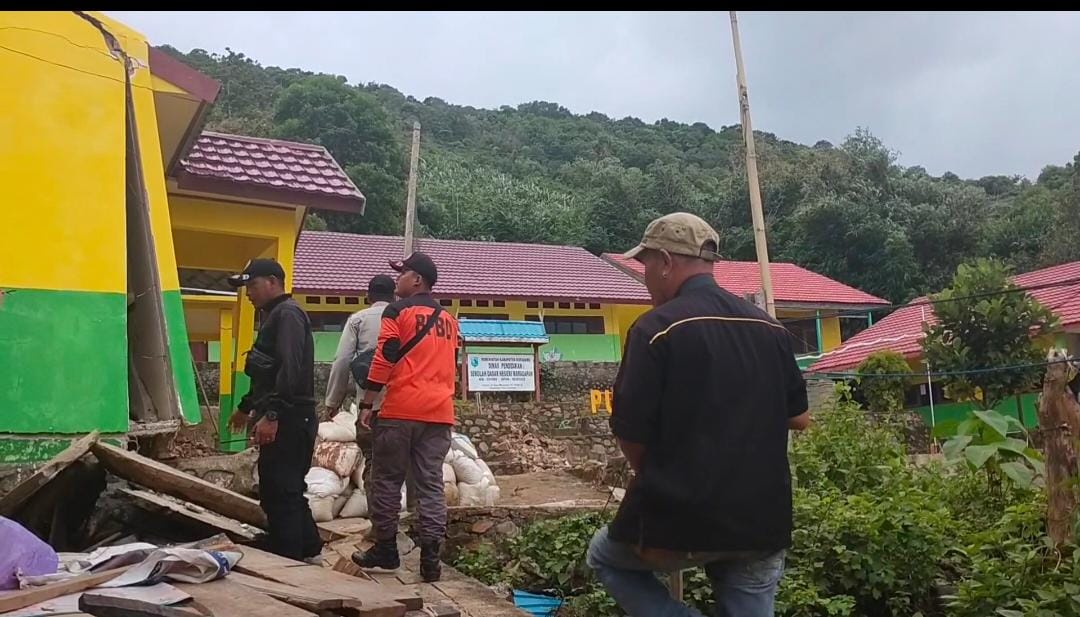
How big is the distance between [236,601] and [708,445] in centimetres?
173

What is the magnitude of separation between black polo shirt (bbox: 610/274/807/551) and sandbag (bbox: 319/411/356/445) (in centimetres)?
536

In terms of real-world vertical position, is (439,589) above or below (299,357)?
below

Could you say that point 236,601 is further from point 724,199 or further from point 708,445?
point 724,199

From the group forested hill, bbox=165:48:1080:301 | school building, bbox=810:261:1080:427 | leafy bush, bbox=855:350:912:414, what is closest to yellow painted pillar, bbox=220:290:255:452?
school building, bbox=810:261:1080:427

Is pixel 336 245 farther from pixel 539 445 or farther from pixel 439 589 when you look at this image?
pixel 439 589

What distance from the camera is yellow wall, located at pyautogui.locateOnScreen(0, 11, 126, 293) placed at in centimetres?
532

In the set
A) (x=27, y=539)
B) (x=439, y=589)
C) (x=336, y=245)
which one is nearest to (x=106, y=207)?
(x=27, y=539)

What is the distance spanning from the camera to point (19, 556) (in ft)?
10.3

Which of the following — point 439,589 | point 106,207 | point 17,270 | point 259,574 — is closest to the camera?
point 259,574

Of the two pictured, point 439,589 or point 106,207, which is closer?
point 439,589

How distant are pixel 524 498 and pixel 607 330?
47.0 feet

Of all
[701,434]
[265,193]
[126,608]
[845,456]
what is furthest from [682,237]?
[265,193]

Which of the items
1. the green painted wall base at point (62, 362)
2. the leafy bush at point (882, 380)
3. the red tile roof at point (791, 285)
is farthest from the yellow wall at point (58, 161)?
the red tile roof at point (791, 285)
